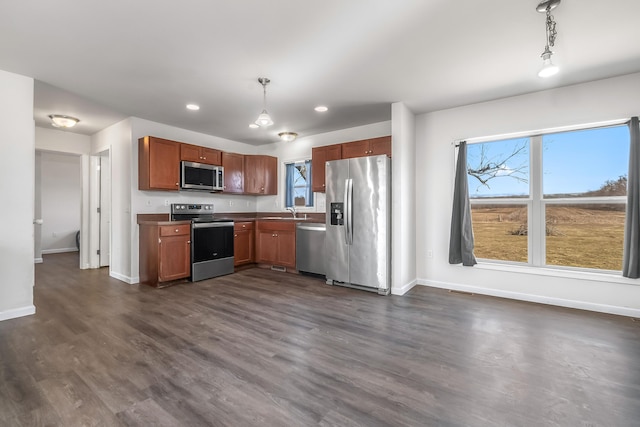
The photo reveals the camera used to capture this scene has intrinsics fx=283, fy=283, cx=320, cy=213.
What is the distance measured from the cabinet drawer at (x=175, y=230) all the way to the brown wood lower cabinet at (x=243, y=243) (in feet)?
2.94

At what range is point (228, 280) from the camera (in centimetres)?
457

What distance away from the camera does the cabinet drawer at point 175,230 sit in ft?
13.5

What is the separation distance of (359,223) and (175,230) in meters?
2.76

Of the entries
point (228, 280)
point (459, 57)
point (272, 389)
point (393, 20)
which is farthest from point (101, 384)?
point (459, 57)

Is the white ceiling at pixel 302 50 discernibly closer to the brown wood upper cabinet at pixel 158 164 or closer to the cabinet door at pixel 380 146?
the cabinet door at pixel 380 146

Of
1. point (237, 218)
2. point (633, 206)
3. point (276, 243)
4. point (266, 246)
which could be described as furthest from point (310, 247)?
point (633, 206)

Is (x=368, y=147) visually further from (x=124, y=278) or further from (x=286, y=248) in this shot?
(x=124, y=278)

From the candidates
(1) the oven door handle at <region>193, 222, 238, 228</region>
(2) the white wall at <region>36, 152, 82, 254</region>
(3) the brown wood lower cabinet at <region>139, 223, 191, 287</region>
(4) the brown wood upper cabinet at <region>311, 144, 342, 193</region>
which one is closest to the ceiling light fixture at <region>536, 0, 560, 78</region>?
(4) the brown wood upper cabinet at <region>311, 144, 342, 193</region>

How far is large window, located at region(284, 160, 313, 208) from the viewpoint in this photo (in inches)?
224

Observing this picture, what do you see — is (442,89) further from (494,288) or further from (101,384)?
(101,384)

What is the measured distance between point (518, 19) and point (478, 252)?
2869 millimetres

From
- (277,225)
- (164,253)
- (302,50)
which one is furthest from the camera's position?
(277,225)

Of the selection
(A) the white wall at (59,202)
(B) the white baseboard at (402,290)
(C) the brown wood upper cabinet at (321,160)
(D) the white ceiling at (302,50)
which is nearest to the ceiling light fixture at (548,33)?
(D) the white ceiling at (302,50)

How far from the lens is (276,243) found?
5.25m
